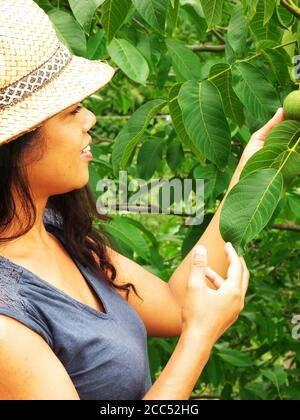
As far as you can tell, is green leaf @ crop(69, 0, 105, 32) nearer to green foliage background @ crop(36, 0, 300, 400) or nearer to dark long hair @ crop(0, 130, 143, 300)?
green foliage background @ crop(36, 0, 300, 400)

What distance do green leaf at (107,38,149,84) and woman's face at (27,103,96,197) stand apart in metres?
0.33

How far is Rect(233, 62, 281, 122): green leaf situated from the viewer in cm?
181

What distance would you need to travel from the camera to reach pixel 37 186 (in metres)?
1.61

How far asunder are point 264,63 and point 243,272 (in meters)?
0.65

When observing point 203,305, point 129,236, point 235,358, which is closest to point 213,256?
point 203,305

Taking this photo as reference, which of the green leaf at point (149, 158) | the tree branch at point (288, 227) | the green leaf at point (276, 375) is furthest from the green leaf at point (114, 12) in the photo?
the green leaf at point (276, 375)

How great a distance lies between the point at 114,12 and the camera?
1.68 meters

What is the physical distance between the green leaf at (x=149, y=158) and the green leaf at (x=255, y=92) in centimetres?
65

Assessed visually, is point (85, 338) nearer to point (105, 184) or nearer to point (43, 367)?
point (43, 367)

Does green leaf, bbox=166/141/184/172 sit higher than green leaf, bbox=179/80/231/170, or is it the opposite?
green leaf, bbox=179/80/231/170

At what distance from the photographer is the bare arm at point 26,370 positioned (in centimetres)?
136

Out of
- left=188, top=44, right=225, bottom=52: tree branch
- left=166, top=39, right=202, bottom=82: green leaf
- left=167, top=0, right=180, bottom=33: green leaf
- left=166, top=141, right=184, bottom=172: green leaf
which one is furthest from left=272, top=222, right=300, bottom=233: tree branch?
left=167, top=0, right=180, bottom=33: green leaf

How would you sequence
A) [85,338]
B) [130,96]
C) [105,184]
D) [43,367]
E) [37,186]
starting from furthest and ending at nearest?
[130,96]
[105,184]
[37,186]
[85,338]
[43,367]
